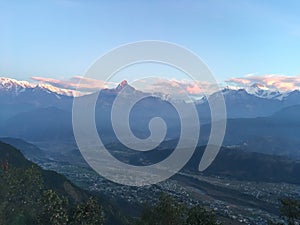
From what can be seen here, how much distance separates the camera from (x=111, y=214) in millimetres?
135125

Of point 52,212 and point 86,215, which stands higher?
point 86,215

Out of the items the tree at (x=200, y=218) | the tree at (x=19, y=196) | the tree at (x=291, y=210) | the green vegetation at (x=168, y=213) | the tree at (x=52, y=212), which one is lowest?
the tree at (x=19, y=196)

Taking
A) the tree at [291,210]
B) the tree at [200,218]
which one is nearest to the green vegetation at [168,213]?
the tree at [200,218]

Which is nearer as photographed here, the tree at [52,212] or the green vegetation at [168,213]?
the green vegetation at [168,213]

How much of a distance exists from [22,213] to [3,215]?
17.0 ft

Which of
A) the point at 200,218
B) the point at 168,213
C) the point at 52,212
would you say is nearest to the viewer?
the point at 200,218

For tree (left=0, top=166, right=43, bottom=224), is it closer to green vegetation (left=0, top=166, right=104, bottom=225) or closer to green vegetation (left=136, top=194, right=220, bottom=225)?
green vegetation (left=0, top=166, right=104, bottom=225)

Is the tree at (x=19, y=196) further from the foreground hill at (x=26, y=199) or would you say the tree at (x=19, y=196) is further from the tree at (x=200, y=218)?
the tree at (x=200, y=218)

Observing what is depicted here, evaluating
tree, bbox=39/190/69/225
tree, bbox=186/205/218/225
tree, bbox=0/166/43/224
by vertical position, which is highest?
tree, bbox=186/205/218/225

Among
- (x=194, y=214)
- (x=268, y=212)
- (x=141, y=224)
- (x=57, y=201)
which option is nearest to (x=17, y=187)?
(x=57, y=201)

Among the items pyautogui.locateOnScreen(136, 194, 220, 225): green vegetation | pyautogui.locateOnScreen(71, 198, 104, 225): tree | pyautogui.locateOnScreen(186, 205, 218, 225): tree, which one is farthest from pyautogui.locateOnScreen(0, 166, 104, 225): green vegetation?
pyautogui.locateOnScreen(186, 205, 218, 225): tree

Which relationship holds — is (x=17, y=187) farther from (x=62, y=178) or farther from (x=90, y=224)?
(x=62, y=178)

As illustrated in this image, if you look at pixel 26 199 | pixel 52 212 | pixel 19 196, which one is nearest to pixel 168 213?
pixel 52 212

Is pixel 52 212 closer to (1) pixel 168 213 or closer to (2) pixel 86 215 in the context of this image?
(2) pixel 86 215
